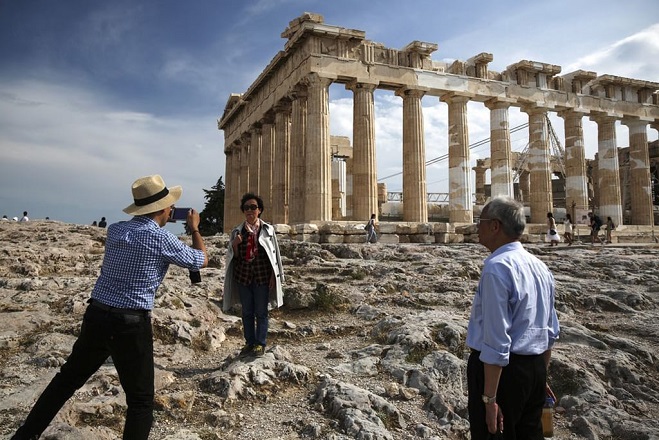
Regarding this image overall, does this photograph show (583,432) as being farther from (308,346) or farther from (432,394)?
(308,346)

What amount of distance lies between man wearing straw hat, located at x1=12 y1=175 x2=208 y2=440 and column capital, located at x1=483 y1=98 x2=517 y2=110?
23435mm

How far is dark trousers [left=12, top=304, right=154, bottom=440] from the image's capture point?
116 inches

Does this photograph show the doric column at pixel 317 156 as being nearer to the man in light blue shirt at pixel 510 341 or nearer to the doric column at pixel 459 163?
the doric column at pixel 459 163

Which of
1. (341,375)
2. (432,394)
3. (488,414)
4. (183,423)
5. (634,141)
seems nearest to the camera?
(488,414)

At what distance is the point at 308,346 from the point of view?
19.4 ft

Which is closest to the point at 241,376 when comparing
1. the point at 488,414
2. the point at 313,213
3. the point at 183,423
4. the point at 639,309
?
the point at 183,423

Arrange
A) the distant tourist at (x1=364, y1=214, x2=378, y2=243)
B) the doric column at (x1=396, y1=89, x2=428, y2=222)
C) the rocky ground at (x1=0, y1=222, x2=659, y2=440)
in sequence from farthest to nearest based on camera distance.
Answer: the doric column at (x1=396, y1=89, x2=428, y2=222), the distant tourist at (x1=364, y1=214, x2=378, y2=243), the rocky ground at (x1=0, y1=222, x2=659, y2=440)

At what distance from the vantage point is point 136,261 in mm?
3102

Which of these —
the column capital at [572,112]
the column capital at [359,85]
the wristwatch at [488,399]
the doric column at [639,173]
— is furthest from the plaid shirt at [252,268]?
the doric column at [639,173]

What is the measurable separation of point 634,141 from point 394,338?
1134 inches

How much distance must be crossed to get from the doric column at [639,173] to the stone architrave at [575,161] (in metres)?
4.34

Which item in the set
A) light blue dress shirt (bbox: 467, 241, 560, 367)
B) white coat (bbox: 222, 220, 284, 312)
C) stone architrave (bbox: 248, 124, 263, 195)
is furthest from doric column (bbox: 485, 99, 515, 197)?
light blue dress shirt (bbox: 467, 241, 560, 367)

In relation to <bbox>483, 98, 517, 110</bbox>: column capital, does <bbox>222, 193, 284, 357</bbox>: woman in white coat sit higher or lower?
lower

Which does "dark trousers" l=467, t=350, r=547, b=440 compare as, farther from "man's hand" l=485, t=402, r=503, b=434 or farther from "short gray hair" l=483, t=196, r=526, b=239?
"short gray hair" l=483, t=196, r=526, b=239
